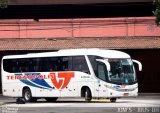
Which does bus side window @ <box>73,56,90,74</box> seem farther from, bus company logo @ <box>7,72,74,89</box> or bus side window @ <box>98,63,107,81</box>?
bus side window @ <box>98,63,107,81</box>

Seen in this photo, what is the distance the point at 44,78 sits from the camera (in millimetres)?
36562

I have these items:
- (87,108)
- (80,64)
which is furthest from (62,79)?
(87,108)

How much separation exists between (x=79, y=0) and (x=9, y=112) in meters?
7.00

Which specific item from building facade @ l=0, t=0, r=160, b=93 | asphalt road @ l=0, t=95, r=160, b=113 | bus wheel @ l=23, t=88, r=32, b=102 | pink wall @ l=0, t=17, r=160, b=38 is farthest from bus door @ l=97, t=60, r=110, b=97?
pink wall @ l=0, t=17, r=160, b=38

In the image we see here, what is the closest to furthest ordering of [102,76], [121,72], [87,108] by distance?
[87,108], [102,76], [121,72]

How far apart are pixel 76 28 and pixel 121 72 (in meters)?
20.1

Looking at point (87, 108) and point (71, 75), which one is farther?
point (71, 75)

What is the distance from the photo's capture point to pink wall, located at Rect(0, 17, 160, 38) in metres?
52.8

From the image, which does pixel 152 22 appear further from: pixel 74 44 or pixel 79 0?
pixel 79 0

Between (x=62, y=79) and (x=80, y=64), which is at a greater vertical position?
(x=80, y=64)

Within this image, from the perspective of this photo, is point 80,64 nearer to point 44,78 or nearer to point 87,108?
point 44,78

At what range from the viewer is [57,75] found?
35844 millimetres

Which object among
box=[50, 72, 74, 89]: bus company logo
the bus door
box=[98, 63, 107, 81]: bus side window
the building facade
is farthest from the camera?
the building facade

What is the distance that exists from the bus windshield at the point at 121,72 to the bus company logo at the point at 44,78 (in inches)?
103
